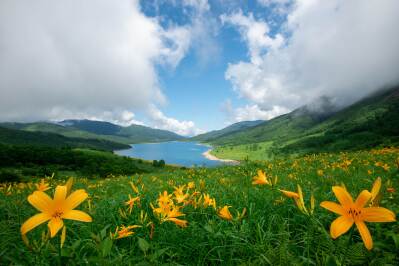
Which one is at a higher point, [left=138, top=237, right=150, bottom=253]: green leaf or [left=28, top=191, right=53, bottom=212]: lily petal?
[left=28, top=191, right=53, bottom=212]: lily petal

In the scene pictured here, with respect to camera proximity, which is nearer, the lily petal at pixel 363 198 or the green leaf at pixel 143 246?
the lily petal at pixel 363 198

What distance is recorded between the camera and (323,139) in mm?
145875

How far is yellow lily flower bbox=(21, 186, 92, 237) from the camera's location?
3.66ft

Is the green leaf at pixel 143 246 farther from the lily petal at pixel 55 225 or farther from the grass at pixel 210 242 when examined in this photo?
the lily petal at pixel 55 225

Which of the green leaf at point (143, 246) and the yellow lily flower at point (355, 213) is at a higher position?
the yellow lily flower at point (355, 213)

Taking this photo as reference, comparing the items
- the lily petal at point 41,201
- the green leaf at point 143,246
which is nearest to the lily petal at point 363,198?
the green leaf at point 143,246

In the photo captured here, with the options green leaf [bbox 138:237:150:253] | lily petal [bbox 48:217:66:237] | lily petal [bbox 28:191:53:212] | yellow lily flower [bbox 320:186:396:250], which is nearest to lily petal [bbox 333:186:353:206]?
yellow lily flower [bbox 320:186:396:250]

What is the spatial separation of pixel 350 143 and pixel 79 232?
138735mm

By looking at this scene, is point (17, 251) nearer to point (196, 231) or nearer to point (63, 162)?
point (196, 231)

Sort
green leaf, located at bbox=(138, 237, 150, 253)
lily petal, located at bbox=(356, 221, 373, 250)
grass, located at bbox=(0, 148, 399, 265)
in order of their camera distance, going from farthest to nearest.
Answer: grass, located at bbox=(0, 148, 399, 265), green leaf, located at bbox=(138, 237, 150, 253), lily petal, located at bbox=(356, 221, 373, 250)

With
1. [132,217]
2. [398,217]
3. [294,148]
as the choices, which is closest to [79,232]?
[132,217]

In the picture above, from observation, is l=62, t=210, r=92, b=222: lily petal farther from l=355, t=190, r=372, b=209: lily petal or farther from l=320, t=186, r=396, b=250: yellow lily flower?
l=355, t=190, r=372, b=209: lily petal

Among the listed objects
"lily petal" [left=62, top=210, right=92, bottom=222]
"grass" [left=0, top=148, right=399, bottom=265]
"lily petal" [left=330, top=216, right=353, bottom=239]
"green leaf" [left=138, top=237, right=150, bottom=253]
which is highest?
"lily petal" [left=330, top=216, right=353, bottom=239]

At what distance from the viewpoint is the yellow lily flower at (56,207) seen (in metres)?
1.12
